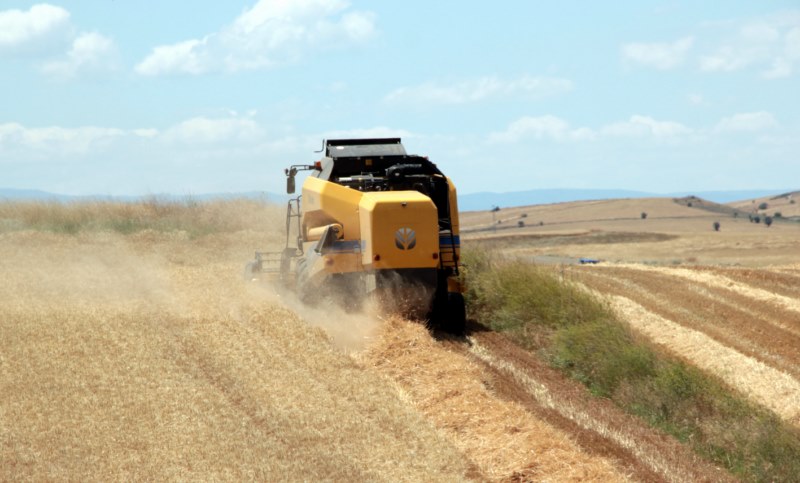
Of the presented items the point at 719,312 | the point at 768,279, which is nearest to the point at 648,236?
the point at 768,279

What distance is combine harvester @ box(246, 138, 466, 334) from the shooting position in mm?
15000

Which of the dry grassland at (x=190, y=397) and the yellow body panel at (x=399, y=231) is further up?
the yellow body panel at (x=399, y=231)

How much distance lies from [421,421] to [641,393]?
494 centimetres

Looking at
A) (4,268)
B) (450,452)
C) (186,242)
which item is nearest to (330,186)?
(450,452)

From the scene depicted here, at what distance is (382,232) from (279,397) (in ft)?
14.1

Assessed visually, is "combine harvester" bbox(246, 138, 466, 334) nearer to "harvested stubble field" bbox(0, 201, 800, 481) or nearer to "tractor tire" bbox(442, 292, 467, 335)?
"tractor tire" bbox(442, 292, 467, 335)

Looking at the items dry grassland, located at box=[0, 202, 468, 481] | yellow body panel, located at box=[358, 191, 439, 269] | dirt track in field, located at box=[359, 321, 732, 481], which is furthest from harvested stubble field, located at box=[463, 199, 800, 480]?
dry grassland, located at box=[0, 202, 468, 481]

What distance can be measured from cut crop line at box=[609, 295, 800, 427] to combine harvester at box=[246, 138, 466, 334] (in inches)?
173

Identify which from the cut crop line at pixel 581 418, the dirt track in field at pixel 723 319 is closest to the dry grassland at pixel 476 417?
the cut crop line at pixel 581 418

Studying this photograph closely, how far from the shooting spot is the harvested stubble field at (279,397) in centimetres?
903

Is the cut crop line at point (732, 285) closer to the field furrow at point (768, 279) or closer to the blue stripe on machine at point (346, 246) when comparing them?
the field furrow at point (768, 279)

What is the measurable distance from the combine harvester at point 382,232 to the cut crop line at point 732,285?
38.0ft

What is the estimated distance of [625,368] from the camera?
15156 mm

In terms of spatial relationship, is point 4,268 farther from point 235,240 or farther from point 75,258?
point 235,240
